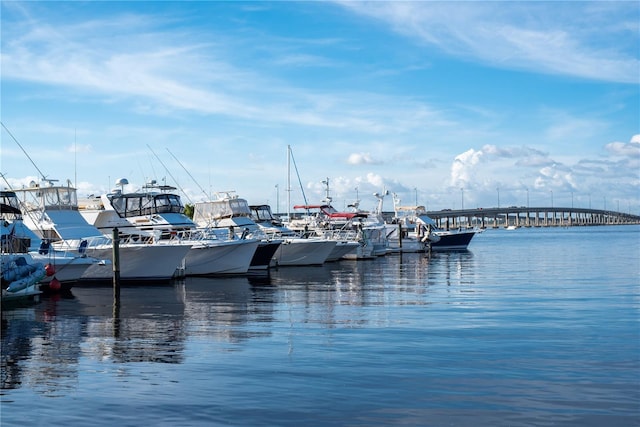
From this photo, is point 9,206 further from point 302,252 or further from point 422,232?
point 422,232

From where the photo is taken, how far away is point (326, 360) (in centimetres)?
1656

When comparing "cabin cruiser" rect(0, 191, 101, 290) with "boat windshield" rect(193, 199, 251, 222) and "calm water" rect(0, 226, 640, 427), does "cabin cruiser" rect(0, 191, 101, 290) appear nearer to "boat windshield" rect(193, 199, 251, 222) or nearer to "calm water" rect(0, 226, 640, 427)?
"calm water" rect(0, 226, 640, 427)

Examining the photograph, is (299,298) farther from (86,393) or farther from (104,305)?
(86,393)

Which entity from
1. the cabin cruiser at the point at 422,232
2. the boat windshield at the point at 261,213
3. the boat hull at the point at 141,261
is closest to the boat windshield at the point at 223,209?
the boat windshield at the point at 261,213

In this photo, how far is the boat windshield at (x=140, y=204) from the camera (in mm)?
46469

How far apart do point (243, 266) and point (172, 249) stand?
6.54 m

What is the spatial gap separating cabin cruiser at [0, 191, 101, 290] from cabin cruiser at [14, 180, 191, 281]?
195 cm

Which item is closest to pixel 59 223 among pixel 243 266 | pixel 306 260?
pixel 243 266

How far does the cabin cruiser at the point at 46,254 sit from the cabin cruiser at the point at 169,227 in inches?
252

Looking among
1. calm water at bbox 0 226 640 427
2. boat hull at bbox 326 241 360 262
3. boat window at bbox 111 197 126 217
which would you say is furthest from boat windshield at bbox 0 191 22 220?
boat hull at bbox 326 241 360 262

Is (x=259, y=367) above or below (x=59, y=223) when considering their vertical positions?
below

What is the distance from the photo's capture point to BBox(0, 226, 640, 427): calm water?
12.5 meters

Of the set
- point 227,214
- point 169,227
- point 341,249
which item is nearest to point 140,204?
point 169,227

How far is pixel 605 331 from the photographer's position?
67.4ft
